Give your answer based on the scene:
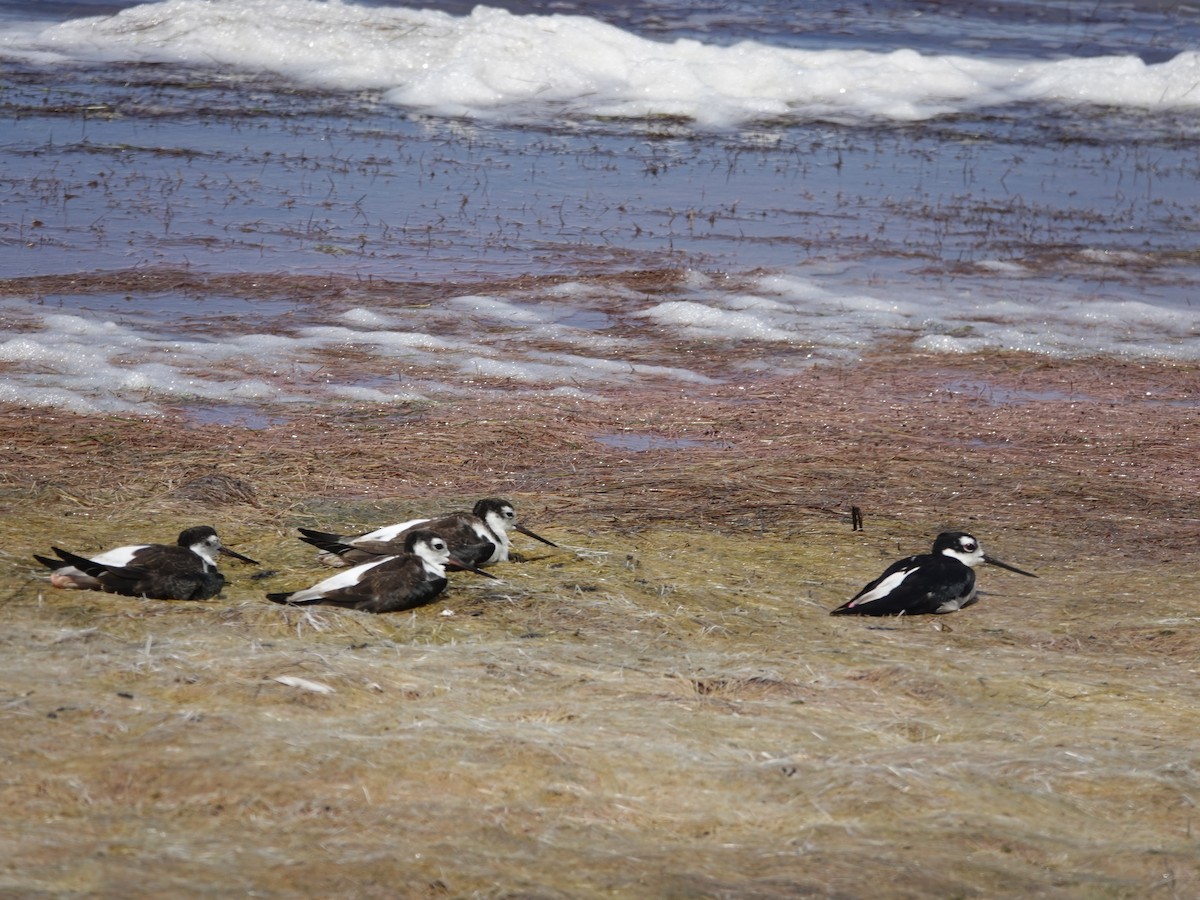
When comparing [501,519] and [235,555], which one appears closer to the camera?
[235,555]

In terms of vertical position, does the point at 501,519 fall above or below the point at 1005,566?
above

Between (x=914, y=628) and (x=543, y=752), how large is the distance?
262 cm

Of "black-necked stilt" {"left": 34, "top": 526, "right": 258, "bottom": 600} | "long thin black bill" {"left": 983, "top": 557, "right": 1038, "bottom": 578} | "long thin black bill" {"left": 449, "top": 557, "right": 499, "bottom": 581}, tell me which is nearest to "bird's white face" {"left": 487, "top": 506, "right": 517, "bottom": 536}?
"long thin black bill" {"left": 449, "top": 557, "right": 499, "bottom": 581}

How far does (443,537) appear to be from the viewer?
770 cm

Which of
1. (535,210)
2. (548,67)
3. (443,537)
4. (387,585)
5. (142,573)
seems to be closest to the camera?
(142,573)

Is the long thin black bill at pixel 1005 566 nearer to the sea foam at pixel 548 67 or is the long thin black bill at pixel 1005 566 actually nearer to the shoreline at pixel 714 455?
the shoreline at pixel 714 455

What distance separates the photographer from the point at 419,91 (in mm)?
28438

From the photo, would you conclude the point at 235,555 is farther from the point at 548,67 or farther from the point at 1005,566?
the point at 548,67

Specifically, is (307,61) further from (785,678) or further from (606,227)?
(785,678)

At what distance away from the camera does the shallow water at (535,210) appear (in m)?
13.3

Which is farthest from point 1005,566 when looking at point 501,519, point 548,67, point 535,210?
point 548,67

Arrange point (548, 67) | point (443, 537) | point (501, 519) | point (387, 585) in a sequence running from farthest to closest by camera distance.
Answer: point (548, 67) < point (501, 519) < point (443, 537) < point (387, 585)

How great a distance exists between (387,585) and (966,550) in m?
2.88

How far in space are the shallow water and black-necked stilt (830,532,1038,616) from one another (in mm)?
4937
